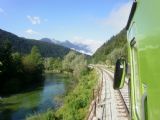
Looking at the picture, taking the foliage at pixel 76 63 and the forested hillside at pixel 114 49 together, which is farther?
the forested hillside at pixel 114 49

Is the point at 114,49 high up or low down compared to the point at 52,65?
up

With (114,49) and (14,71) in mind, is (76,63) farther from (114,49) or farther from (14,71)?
(114,49)

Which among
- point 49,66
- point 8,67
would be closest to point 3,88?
point 8,67

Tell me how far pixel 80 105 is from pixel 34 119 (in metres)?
3.37

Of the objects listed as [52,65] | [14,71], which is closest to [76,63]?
[14,71]

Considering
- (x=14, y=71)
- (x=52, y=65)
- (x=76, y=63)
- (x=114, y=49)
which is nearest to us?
(x=14, y=71)

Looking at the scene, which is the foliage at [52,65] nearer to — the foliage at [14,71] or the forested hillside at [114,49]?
the forested hillside at [114,49]

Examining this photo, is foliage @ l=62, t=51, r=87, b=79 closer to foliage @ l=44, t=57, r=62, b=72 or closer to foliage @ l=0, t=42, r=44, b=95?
foliage @ l=0, t=42, r=44, b=95

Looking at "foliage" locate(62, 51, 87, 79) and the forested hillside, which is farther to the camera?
the forested hillside

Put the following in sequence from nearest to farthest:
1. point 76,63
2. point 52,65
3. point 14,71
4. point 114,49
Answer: point 14,71
point 76,63
point 114,49
point 52,65

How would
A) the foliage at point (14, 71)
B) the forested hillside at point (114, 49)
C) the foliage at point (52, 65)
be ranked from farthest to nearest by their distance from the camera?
the foliage at point (52, 65)
the forested hillside at point (114, 49)
the foliage at point (14, 71)

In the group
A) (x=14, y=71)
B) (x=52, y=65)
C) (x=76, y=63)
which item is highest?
(x=52, y=65)

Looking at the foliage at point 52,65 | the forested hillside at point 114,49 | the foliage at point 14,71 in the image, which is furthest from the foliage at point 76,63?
the foliage at point 52,65

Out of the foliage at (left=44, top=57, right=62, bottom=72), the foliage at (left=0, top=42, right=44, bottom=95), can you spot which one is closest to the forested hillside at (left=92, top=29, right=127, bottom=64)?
the foliage at (left=44, top=57, right=62, bottom=72)
